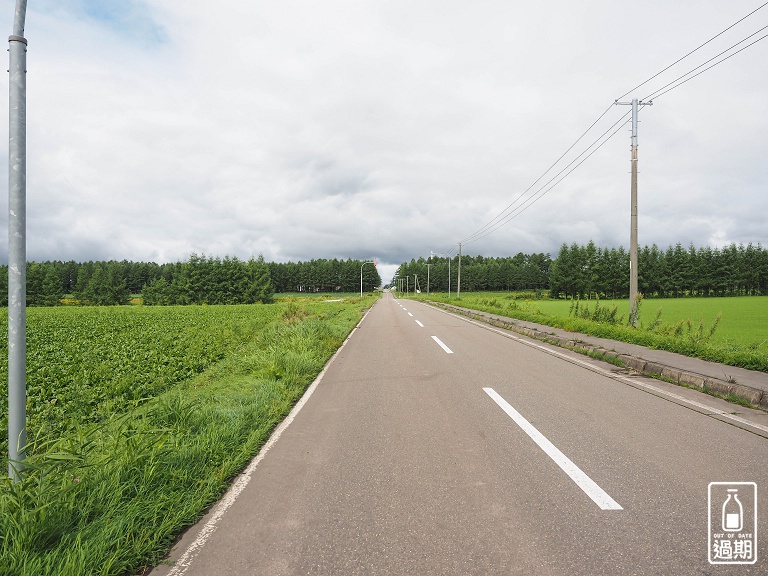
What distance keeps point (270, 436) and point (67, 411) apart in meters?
4.27

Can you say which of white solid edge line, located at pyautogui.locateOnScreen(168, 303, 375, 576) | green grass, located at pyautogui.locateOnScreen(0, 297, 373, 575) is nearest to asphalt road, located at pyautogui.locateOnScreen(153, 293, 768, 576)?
white solid edge line, located at pyautogui.locateOnScreen(168, 303, 375, 576)

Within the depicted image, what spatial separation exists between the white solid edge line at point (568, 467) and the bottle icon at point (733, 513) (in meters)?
0.67

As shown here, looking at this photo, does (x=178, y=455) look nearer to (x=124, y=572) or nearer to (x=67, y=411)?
(x=124, y=572)

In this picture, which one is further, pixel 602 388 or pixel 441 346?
pixel 441 346

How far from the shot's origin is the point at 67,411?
21.2 ft

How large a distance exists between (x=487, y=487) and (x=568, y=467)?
3.03 feet

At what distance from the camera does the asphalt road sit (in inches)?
95.0

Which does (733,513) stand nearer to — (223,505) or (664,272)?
(223,505)

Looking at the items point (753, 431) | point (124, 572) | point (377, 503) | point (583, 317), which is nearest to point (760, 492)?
point (753, 431)

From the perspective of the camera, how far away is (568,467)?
3.64 meters

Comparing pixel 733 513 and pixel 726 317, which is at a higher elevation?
pixel 733 513

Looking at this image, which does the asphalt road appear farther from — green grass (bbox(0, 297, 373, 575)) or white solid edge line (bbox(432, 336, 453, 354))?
white solid edge line (bbox(432, 336, 453, 354))

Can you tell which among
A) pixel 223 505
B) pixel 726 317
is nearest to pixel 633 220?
pixel 223 505

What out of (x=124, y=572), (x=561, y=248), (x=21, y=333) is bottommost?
(x=124, y=572)
